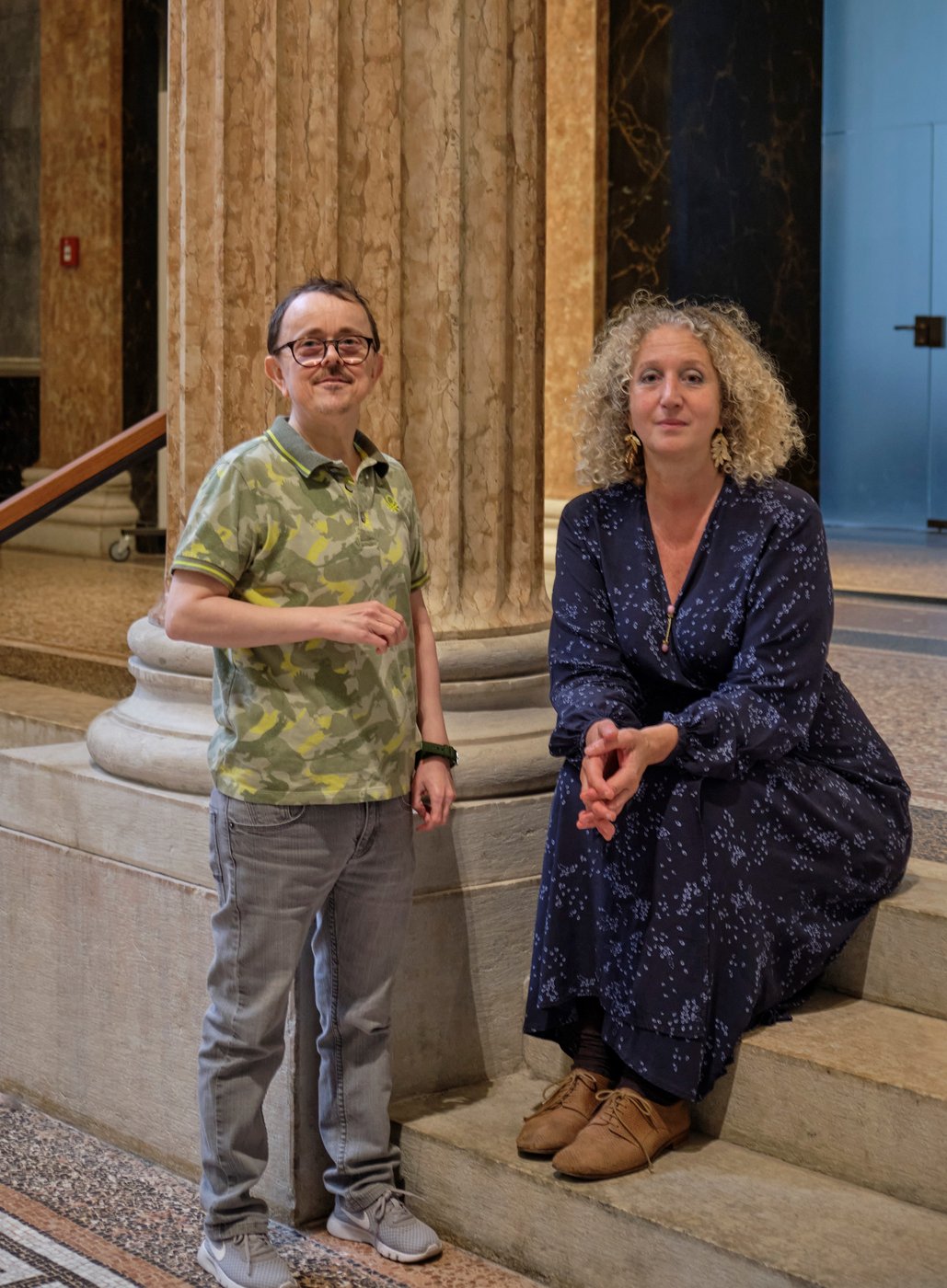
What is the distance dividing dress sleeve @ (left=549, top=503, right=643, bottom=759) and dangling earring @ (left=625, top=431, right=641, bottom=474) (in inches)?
4.5

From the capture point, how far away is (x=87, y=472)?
461 centimetres

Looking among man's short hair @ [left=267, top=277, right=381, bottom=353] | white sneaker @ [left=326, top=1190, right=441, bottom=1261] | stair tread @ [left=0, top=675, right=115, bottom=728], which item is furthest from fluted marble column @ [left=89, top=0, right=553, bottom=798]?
stair tread @ [left=0, top=675, right=115, bottom=728]

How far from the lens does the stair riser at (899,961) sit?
2.90 meters

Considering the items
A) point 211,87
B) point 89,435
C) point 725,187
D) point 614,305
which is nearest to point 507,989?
point 211,87

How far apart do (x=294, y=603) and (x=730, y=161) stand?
6231 millimetres

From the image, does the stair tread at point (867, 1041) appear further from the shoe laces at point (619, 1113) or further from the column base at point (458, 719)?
the column base at point (458, 719)

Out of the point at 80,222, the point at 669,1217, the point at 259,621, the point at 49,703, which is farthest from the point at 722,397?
the point at 80,222

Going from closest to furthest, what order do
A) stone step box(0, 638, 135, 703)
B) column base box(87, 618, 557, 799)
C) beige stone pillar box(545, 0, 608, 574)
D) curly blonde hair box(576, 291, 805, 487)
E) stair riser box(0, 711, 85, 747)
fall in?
curly blonde hair box(576, 291, 805, 487), column base box(87, 618, 557, 799), stair riser box(0, 711, 85, 747), stone step box(0, 638, 135, 703), beige stone pillar box(545, 0, 608, 574)

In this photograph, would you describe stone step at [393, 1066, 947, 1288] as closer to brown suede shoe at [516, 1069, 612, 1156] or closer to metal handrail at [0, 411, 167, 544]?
brown suede shoe at [516, 1069, 612, 1156]

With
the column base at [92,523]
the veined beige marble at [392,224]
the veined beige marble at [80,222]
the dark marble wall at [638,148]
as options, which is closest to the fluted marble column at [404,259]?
the veined beige marble at [392,224]

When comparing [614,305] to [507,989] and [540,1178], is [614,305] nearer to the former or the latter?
[507,989]

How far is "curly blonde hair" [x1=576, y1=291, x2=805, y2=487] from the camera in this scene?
2.93m

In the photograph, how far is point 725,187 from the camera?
825 centimetres

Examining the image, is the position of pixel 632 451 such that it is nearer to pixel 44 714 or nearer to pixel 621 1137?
pixel 621 1137
